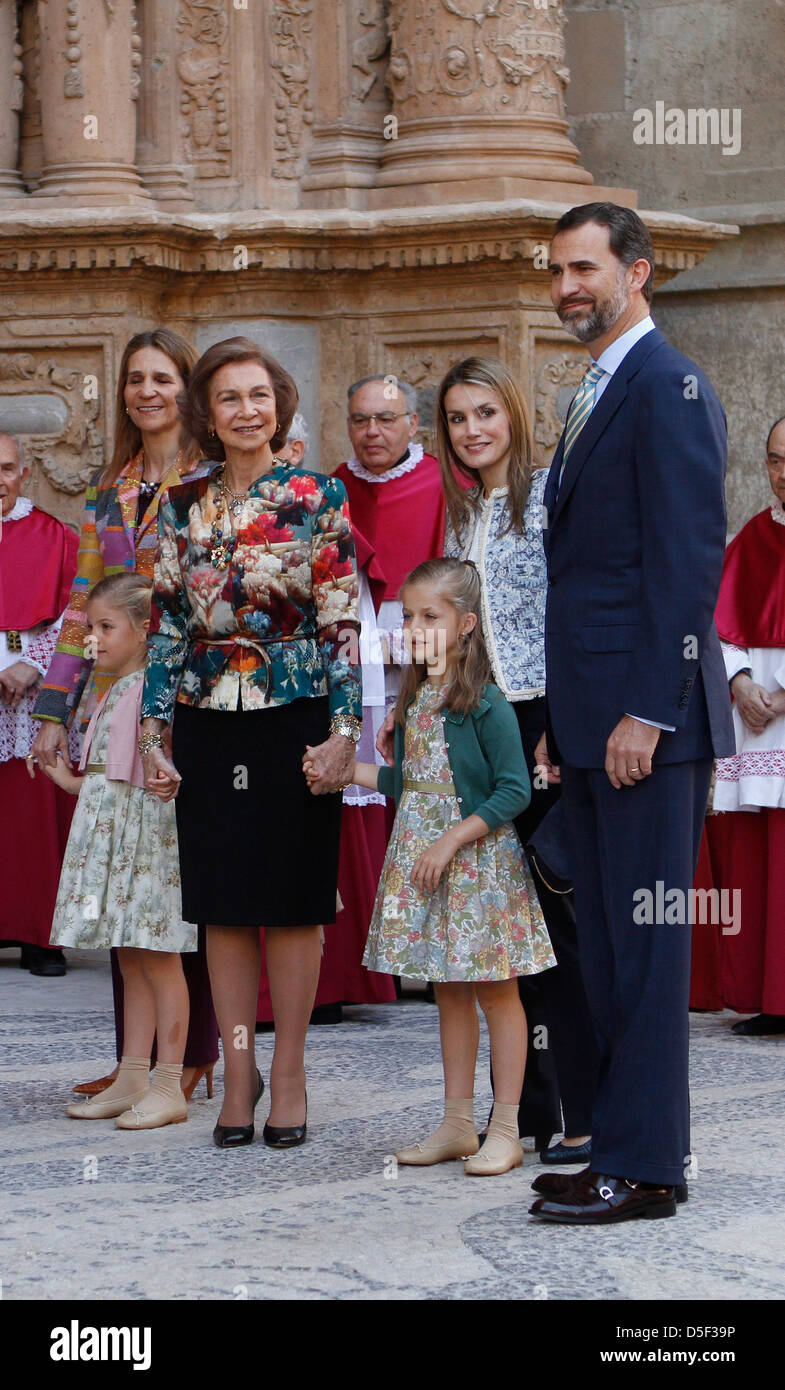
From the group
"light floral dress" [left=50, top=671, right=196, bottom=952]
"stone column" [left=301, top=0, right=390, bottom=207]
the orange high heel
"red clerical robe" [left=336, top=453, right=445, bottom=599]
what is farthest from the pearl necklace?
"stone column" [left=301, top=0, right=390, bottom=207]

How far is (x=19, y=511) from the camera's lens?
7.62m

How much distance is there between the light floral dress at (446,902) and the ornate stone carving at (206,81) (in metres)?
3.84

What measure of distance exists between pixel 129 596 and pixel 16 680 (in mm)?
2295

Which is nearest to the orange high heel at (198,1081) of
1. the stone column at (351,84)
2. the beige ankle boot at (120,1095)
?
the beige ankle boot at (120,1095)

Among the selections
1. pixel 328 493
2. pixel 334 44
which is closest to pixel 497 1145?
pixel 328 493

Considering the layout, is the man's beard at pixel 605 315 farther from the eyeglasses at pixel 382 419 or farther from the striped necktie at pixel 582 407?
the eyeglasses at pixel 382 419

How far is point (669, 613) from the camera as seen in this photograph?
4000mm

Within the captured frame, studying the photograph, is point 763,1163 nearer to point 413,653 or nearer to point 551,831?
point 551,831

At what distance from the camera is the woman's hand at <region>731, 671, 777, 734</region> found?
21.3 ft

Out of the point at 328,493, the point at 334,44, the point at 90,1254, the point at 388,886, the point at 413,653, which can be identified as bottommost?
the point at 90,1254

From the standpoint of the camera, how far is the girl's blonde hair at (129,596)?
527cm

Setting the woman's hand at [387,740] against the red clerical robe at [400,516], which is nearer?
the woman's hand at [387,740]

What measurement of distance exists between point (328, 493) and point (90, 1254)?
5.84 feet

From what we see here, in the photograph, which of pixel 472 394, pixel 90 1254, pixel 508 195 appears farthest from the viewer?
pixel 508 195
